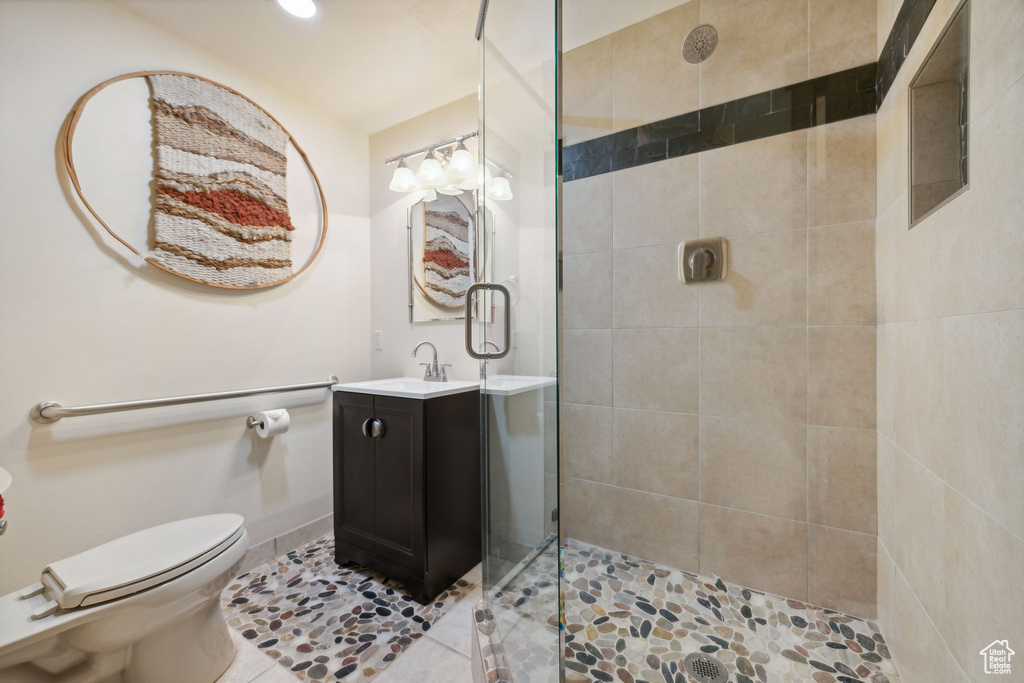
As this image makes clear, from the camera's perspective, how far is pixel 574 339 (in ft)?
5.92

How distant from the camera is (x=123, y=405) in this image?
144 centimetres

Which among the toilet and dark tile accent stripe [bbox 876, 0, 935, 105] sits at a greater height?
dark tile accent stripe [bbox 876, 0, 935, 105]

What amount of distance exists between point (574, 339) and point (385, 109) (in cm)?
165

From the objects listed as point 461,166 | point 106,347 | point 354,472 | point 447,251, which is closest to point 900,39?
point 461,166

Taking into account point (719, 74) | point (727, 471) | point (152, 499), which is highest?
point (719, 74)

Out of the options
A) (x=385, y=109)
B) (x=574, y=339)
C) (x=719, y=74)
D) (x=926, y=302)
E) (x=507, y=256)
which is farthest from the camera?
(x=385, y=109)

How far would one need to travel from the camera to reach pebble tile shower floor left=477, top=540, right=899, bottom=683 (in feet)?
3.41

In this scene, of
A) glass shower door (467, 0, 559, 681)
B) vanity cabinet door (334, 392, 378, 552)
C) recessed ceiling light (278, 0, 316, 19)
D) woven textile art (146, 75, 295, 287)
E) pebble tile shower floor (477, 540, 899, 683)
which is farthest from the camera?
vanity cabinet door (334, 392, 378, 552)

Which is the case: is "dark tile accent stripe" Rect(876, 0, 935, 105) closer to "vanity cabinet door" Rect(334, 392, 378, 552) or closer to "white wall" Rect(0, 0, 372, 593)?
"vanity cabinet door" Rect(334, 392, 378, 552)

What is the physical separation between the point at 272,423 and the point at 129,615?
2.81ft

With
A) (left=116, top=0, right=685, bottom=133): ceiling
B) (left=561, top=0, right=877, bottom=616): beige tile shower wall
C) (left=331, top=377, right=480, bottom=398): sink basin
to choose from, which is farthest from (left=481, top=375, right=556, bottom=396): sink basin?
(left=116, top=0, right=685, bottom=133): ceiling

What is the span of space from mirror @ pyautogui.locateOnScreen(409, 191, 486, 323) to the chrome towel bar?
807mm

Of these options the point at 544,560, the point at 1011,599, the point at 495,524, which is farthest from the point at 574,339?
the point at 1011,599

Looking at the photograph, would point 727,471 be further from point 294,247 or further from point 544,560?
point 294,247
